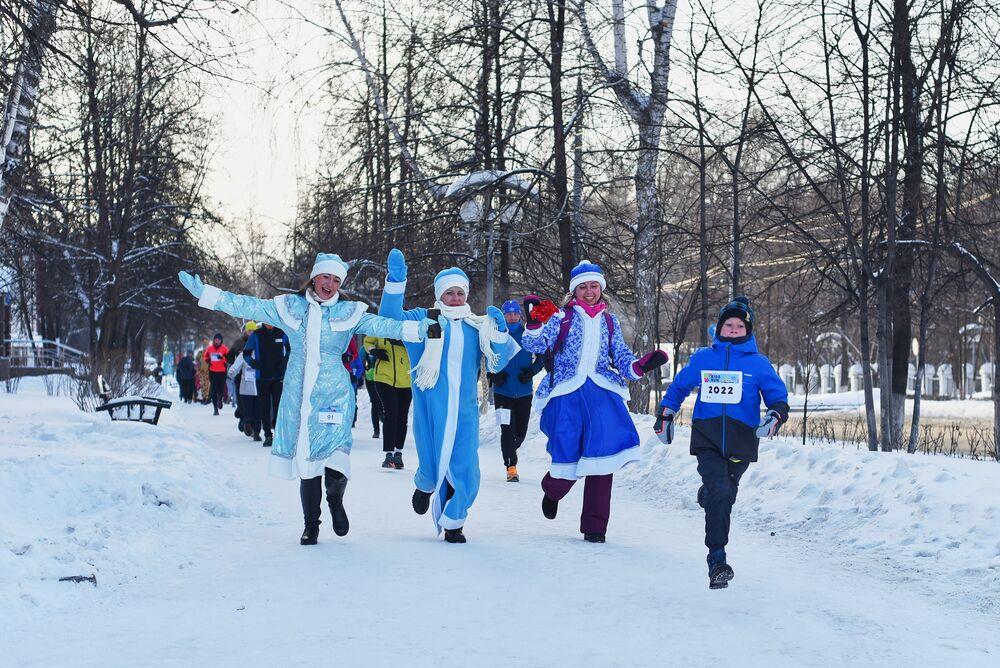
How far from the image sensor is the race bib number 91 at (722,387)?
6.72m

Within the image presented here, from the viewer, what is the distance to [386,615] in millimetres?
5629

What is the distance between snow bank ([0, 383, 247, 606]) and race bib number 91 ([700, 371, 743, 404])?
3.30m

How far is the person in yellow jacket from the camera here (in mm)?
13031

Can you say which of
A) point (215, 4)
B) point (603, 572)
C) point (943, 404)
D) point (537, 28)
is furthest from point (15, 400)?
point (943, 404)

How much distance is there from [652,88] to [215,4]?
7897mm

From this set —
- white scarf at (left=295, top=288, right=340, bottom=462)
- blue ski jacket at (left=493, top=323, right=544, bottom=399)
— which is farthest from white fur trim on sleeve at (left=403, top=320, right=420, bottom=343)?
blue ski jacket at (left=493, top=323, right=544, bottom=399)

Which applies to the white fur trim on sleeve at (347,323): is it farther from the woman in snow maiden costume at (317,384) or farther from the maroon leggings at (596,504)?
the maroon leggings at (596,504)

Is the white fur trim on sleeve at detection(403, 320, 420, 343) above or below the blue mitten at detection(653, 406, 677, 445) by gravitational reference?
above

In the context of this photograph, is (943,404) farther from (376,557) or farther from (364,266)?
(376,557)

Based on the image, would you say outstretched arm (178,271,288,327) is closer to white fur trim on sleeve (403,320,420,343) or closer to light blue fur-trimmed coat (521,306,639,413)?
white fur trim on sleeve (403,320,420,343)

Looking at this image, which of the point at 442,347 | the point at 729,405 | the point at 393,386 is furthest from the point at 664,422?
the point at 393,386

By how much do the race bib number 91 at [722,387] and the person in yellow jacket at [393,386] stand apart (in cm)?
647

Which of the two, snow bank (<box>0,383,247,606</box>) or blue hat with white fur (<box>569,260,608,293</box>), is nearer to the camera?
snow bank (<box>0,383,247,606</box>)

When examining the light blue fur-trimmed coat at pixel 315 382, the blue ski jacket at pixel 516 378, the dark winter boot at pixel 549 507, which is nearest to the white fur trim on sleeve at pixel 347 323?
the light blue fur-trimmed coat at pixel 315 382
